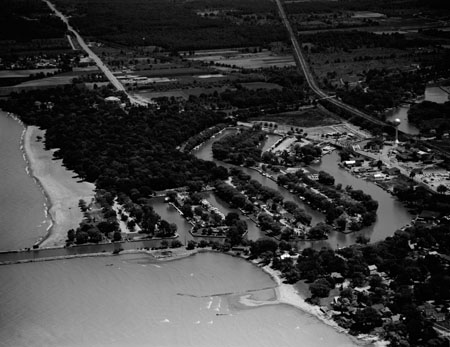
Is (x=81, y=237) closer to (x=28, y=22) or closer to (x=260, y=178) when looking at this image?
(x=260, y=178)

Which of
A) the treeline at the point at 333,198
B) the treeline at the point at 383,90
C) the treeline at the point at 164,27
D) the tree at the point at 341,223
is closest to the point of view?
the tree at the point at 341,223

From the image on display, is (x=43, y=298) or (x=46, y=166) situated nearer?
(x=43, y=298)

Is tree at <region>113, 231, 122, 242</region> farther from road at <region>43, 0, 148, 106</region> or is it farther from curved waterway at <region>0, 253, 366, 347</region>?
road at <region>43, 0, 148, 106</region>

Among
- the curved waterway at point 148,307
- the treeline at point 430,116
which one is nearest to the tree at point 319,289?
the curved waterway at point 148,307

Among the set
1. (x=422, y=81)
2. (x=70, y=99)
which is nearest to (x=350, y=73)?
(x=422, y=81)

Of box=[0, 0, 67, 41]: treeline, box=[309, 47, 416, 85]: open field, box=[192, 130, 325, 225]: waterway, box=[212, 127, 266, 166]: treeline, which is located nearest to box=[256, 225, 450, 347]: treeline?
box=[192, 130, 325, 225]: waterway

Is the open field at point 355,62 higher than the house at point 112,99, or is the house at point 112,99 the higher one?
the house at point 112,99

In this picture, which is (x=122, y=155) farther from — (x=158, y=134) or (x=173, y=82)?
(x=173, y=82)

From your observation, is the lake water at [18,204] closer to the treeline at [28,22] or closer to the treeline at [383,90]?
the treeline at [383,90]
